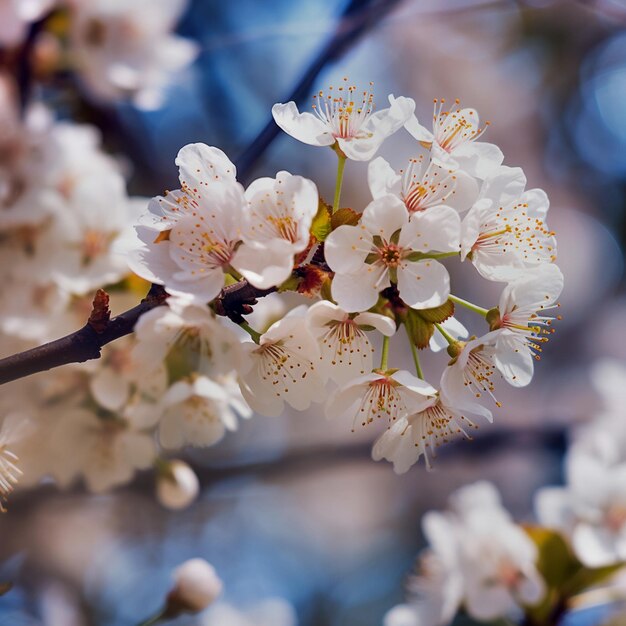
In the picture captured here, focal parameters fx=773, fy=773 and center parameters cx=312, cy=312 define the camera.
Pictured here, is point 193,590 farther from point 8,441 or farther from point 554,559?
point 554,559

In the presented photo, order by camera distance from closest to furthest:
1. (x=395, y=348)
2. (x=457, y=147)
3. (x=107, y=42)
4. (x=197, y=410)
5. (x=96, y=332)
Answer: (x=96, y=332) → (x=457, y=147) → (x=197, y=410) → (x=107, y=42) → (x=395, y=348)

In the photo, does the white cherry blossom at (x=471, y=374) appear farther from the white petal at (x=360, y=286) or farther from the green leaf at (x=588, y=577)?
the green leaf at (x=588, y=577)

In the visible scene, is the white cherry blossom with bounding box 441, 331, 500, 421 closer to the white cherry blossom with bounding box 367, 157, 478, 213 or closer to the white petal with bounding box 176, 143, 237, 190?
the white cherry blossom with bounding box 367, 157, 478, 213

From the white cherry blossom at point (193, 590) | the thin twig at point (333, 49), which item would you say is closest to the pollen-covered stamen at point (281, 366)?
the thin twig at point (333, 49)

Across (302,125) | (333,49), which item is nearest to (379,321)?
(302,125)

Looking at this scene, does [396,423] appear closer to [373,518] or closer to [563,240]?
[373,518]

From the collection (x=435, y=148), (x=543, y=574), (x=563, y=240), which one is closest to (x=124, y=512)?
(x=543, y=574)
